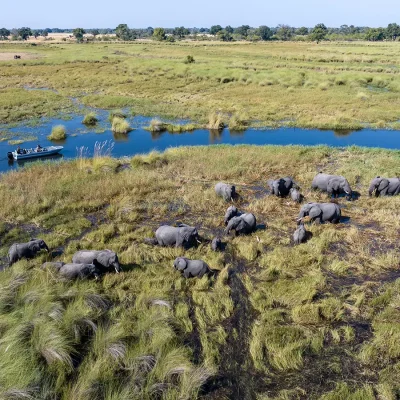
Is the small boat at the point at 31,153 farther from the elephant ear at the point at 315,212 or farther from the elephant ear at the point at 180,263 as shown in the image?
the elephant ear at the point at 315,212

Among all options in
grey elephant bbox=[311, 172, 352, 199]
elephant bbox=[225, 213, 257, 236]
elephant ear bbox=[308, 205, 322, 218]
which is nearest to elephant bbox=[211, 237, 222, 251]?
elephant bbox=[225, 213, 257, 236]

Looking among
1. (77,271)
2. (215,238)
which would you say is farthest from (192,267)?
(77,271)

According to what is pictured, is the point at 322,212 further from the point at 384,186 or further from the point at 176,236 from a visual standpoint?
the point at 176,236

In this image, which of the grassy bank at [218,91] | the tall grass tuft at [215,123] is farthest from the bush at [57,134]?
the tall grass tuft at [215,123]

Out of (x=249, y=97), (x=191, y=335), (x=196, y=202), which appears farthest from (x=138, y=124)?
(x=191, y=335)

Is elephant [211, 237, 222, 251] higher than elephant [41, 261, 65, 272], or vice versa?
elephant [41, 261, 65, 272]

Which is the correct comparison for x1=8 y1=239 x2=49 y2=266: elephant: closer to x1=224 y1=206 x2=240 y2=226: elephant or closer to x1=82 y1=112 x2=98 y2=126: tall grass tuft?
x1=224 y1=206 x2=240 y2=226: elephant

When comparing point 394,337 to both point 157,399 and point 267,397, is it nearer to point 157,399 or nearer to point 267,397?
point 267,397
